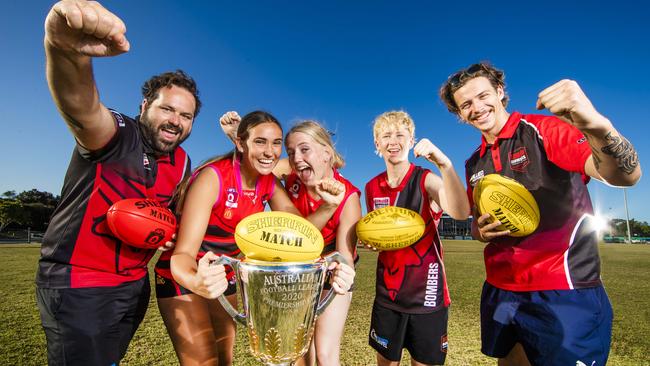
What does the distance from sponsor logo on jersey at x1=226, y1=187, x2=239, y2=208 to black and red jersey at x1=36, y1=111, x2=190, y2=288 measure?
0.58m

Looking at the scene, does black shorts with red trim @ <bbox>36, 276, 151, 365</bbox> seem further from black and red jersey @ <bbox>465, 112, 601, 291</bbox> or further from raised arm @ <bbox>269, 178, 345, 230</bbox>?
black and red jersey @ <bbox>465, 112, 601, 291</bbox>

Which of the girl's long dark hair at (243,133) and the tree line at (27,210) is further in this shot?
the tree line at (27,210)

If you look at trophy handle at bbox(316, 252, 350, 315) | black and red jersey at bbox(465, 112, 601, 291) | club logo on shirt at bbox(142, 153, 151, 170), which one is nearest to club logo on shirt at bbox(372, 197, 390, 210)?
black and red jersey at bbox(465, 112, 601, 291)

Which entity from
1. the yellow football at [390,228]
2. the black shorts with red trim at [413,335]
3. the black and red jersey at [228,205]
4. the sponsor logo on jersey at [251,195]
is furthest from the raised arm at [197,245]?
the black shorts with red trim at [413,335]

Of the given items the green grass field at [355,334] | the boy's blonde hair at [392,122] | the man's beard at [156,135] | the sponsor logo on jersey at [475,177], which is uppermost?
the boy's blonde hair at [392,122]

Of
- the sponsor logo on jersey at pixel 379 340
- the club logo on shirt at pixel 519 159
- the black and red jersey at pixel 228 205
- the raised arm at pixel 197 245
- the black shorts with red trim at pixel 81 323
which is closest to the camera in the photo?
the raised arm at pixel 197 245

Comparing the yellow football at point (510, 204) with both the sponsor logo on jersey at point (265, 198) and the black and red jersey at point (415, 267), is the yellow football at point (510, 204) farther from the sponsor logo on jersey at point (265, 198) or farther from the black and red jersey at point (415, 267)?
the sponsor logo on jersey at point (265, 198)

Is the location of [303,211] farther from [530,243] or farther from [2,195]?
[2,195]

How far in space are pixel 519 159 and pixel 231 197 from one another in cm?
220

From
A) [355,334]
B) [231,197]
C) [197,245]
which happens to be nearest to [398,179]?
[231,197]

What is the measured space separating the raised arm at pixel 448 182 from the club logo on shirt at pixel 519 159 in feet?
1.57

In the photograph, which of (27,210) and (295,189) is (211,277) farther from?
(27,210)

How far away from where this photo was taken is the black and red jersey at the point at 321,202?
2727 mm

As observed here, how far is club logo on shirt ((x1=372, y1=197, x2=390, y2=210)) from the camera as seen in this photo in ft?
11.1
